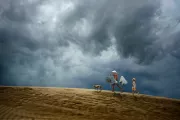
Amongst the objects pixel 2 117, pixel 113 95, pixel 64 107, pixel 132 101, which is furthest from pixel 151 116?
pixel 2 117

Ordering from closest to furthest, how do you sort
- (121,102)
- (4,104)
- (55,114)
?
(55,114)
(4,104)
(121,102)

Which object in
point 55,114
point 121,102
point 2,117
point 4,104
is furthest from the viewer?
point 121,102

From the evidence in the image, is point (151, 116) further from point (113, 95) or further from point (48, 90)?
point (48, 90)

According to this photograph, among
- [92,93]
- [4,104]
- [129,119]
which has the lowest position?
[129,119]

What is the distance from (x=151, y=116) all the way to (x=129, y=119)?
2441mm

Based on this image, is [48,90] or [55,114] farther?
[48,90]

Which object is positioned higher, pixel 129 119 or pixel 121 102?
pixel 121 102

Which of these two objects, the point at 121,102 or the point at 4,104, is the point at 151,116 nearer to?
the point at 121,102

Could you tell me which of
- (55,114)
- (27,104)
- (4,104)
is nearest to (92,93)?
(55,114)

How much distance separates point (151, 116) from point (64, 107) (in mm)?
7834

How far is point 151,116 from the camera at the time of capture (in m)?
16.0

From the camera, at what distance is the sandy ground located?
561 inches

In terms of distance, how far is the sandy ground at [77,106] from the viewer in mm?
14242

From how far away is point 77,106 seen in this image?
15.6 m
